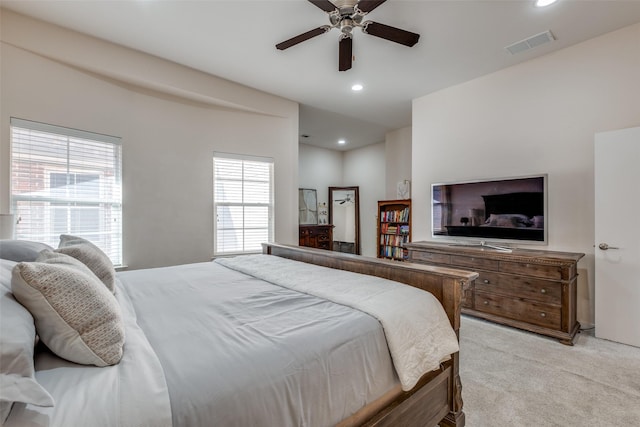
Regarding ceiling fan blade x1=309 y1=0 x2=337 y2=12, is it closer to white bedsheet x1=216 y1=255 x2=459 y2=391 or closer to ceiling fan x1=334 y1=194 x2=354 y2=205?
white bedsheet x1=216 y1=255 x2=459 y2=391

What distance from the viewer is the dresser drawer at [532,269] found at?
2.74 m

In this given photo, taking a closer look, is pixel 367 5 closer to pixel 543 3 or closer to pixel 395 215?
pixel 543 3

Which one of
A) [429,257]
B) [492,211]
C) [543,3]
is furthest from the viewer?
[429,257]

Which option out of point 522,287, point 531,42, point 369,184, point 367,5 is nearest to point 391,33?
point 367,5

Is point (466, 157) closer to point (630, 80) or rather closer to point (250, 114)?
point (630, 80)

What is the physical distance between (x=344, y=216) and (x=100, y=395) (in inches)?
270

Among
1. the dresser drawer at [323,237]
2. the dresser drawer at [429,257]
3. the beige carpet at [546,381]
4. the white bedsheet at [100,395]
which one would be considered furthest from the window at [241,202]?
the white bedsheet at [100,395]

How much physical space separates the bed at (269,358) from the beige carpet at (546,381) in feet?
1.55

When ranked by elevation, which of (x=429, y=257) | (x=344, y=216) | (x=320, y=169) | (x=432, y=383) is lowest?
(x=432, y=383)

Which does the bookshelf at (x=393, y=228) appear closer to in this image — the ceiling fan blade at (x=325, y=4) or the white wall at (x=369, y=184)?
the white wall at (x=369, y=184)

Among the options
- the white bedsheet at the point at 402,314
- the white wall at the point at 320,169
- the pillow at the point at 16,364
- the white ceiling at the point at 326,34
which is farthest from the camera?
the white wall at the point at 320,169

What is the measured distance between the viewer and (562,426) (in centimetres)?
167

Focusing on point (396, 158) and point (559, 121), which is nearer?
point (559, 121)

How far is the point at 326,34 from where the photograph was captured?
2.89 meters
